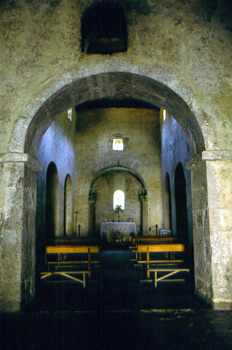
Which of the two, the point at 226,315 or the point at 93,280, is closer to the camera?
the point at 226,315

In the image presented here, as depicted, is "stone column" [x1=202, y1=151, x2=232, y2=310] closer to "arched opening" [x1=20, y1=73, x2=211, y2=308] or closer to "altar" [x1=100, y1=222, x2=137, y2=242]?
"arched opening" [x1=20, y1=73, x2=211, y2=308]

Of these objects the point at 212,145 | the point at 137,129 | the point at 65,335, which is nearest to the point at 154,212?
the point at 137,129

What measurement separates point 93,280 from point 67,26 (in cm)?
507

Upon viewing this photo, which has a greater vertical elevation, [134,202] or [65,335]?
[134,202]

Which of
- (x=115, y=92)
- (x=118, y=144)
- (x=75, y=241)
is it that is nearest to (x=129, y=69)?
(x=115, y=92)

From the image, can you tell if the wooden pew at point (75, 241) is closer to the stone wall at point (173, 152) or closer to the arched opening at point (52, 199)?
the arched opening at point (52, 199)

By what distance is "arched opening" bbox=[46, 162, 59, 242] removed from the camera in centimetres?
1085

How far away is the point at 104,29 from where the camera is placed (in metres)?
4.75

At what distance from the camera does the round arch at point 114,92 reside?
4.90 meters

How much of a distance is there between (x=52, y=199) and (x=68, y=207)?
274 centimetres

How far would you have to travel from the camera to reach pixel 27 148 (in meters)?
4.88

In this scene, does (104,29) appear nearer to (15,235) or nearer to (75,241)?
(15,235)

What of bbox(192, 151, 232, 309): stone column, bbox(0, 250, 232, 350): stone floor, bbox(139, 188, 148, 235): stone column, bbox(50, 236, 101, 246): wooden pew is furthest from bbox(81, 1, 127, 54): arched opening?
bbox(139, 188, 148, 235): stone column

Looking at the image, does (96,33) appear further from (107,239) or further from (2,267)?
(107,239)
